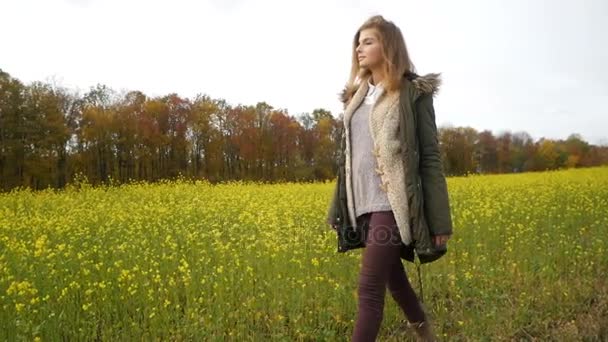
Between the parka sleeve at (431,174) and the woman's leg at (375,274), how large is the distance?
0.22 metres

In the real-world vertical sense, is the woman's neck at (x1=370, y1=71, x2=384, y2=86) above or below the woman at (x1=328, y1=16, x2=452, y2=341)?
above

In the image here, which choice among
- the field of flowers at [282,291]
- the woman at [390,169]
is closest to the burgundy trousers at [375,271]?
the woman at [390,169]

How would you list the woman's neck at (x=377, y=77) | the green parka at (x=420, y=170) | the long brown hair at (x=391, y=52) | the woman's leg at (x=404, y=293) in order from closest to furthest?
the green parka at (x=420, y=170) → the long brown hair at (x=391, y=52) → the woman's neck at (x=377, y=77) → the woman's leg at (x=404, y=293)

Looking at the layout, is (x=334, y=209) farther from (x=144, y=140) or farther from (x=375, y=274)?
(x=144, y=140)

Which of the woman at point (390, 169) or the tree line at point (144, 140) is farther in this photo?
the tree line at point (144, 140)

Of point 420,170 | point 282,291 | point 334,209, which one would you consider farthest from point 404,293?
point 282,291

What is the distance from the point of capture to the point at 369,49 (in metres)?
2.75

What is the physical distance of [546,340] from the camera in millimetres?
3512

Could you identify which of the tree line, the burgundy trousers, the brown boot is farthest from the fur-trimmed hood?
the tree line

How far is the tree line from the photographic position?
1755cm

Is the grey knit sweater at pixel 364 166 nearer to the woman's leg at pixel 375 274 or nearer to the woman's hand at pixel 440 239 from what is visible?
the woman's leg at pixel 375 274

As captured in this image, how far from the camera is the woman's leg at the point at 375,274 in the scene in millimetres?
2592

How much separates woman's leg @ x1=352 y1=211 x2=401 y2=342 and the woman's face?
0.85 meters

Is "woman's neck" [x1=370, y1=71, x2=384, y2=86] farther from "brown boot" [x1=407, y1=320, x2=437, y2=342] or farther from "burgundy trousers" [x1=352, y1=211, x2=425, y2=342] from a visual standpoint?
"brown boot" [x1=407, y1=320, x2=437, y2=342]
